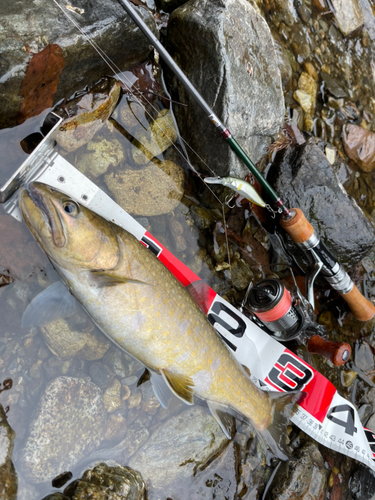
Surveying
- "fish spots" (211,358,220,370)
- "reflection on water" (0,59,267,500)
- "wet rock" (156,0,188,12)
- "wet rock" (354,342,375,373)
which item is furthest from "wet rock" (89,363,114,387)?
"wet rock" (156,0,188,12)

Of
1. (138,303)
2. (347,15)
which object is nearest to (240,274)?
(138,303)

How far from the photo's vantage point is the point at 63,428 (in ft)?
9.34

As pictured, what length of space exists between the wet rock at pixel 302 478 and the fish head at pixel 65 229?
8.47 feet

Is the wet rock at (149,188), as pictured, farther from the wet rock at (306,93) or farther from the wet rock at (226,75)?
the wet rock at (306,93)

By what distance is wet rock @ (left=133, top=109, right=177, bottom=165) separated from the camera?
3264 millimetres

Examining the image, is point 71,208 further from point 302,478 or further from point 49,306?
point 302,478

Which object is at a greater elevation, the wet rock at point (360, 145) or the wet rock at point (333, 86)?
the wet rock at point (333, 86)

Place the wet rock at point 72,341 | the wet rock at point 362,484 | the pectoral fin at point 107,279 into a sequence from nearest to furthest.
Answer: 1. the pectoral fin at point 107,279
2. the wet rock at point 72,341
3. the wet rock at point 362,484

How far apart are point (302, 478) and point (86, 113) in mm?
3722

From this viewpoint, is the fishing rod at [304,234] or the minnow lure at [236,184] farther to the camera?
the minnow lure at [236,184]

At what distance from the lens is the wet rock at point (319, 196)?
12.2ft

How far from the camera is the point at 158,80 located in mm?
3352

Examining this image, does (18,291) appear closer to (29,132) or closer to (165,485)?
(29,132)

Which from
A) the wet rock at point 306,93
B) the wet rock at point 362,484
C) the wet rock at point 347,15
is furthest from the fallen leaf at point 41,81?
the wet rock at point 362,484
